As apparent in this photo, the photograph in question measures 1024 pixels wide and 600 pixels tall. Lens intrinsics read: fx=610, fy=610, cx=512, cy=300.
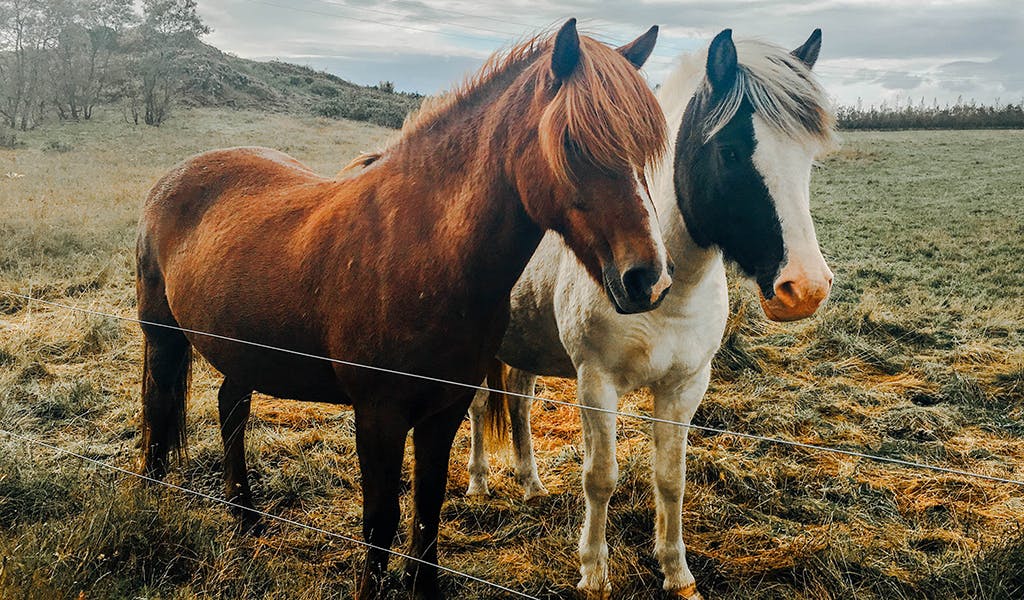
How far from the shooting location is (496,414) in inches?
122

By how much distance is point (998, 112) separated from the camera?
4785 millimetres

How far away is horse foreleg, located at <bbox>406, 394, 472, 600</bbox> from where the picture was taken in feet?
6.86

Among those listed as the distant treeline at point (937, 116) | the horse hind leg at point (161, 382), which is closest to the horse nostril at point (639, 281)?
the horse hind leg at point (161, 382)

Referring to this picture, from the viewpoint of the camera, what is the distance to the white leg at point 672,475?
2309 millimetres

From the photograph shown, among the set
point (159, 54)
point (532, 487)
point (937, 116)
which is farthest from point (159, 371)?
point (937, 116)

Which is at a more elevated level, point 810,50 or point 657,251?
point 810,50

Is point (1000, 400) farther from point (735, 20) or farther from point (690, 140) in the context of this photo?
point (690, 140)

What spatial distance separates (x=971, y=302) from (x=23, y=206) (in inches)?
298

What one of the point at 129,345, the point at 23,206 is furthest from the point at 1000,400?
the point at 23,206

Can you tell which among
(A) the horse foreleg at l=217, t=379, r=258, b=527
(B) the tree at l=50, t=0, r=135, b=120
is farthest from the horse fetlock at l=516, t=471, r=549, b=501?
(B) the tree at l=50, t=0, r=135, b=120

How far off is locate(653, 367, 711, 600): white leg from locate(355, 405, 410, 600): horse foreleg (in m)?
1.01

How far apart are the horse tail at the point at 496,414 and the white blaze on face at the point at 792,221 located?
5.22 ft

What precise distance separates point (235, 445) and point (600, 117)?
7.63 feet

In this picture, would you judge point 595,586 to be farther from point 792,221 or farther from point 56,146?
point 56,146
